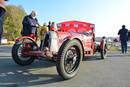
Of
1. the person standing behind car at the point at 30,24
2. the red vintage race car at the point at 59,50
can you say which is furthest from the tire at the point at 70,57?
the person standing behind car at the point at 30,24

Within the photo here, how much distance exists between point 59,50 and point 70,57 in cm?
43

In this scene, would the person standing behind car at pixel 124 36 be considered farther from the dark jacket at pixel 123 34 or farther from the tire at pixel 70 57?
the tire at pixel 70 57

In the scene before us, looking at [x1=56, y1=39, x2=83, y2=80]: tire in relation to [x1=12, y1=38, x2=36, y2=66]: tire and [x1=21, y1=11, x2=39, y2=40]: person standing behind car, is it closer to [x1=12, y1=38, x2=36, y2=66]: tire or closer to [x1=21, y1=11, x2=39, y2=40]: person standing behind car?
[x1=12, y1=38, x2=36, y2=66]: tire

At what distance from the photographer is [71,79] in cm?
244

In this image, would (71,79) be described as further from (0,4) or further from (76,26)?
(76,26)

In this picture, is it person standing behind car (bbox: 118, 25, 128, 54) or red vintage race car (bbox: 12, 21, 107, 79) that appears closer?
red vintage race car (bbox: 12, 21, 107, 79)

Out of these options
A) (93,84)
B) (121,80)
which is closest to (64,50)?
(93,84)

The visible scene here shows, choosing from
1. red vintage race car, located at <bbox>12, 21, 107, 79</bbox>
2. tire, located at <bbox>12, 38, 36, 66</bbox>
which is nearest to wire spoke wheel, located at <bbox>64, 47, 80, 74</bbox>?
red vintage race car, located at <bbox>12, 21, 107, 79</bbox>

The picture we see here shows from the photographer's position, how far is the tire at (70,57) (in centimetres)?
228

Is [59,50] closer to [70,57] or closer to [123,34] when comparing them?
[70,57]

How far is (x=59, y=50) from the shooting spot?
7.61 feet

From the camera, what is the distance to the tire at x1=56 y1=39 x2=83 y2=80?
2.28 meters

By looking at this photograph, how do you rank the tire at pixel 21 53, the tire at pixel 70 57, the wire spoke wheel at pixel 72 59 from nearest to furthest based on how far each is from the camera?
the tire at pixel 70 57 < the wire spoke wheel at pixel 72 59 < the tire at pixel 21 53

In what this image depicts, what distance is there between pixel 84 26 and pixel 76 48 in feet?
9.74
